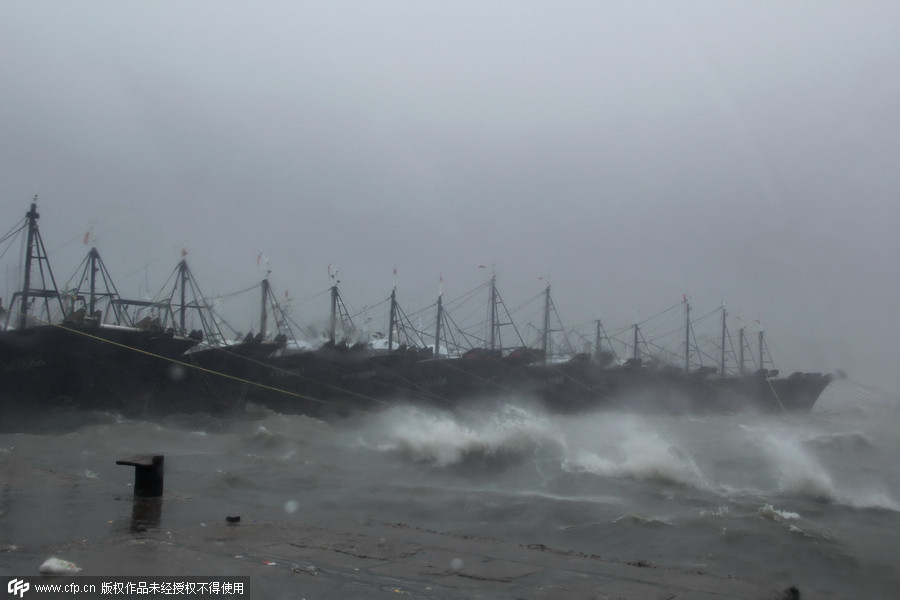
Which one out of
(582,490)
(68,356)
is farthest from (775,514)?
(68,356)

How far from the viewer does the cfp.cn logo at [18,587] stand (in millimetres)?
5294

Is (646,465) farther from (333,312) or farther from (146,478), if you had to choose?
(333,312)

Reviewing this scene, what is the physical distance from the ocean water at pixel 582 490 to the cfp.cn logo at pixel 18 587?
1.59 metres

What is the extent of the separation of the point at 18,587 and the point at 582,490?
1082cm

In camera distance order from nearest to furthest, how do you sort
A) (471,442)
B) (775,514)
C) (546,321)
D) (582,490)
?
(775,514)
(582,490)
(471,442)
(546,321)

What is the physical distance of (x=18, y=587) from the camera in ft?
17.8

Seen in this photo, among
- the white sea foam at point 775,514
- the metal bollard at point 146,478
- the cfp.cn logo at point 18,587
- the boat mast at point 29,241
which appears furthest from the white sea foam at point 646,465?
the boat mast at point 29,241

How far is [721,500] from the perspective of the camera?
13.1 meters

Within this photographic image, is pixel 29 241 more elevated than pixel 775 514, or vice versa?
pixel 29 241

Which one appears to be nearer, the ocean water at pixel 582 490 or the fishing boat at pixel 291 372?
the ocean water at pixel 582 490

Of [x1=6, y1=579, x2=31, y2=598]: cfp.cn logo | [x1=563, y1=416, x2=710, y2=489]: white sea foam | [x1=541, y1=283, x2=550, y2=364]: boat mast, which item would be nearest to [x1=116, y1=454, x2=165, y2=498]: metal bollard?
[x1=6, y1=579, x2=31, y2=598]: cfp.cn logo

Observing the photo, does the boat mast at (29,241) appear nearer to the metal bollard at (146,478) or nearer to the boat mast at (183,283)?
the boat mast at (183,283)

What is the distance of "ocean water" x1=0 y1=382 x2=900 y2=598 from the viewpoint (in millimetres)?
9391

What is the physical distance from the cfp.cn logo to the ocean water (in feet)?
5.21
